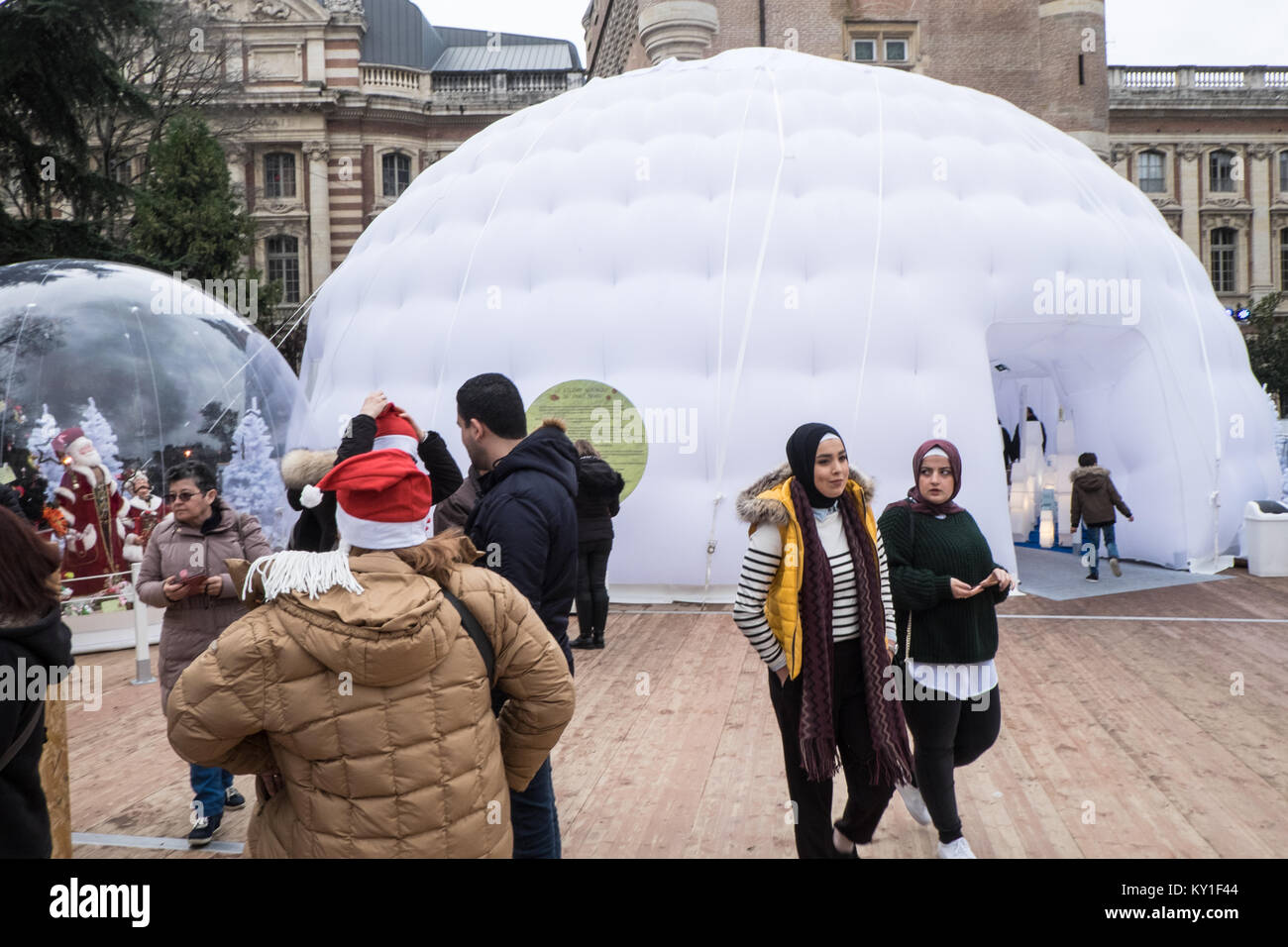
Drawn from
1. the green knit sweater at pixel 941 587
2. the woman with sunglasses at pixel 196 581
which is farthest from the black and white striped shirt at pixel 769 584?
the woman with sunglasses at pixel 196 581

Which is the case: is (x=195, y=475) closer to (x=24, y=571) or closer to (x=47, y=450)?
(x=24, y=571)

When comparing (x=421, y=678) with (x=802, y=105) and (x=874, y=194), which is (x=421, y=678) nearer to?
(x=874, y=194)

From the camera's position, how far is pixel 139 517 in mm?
8141

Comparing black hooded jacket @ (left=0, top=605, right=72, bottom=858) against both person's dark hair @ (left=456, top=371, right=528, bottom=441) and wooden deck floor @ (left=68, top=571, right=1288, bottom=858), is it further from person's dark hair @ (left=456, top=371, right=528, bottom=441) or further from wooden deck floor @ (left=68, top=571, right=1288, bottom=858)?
wooden deck floor @ (left=68, top=571, right=1288, bottom=858)

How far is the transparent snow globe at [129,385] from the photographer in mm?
7809

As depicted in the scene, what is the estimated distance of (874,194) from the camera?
10.1 m

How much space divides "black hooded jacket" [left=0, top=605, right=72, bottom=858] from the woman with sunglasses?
66.2 inches

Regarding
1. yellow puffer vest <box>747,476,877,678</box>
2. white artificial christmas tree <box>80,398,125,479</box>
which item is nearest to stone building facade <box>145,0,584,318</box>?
white artificial christmas tree <box>80,398,125,479</box>

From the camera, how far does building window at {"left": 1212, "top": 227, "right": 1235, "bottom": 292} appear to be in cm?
4131

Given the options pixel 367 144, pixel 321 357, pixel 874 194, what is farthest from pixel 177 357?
pixel 367 144

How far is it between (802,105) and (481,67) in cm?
3656

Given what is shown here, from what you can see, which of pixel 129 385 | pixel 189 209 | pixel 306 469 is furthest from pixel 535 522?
pixel 189 209

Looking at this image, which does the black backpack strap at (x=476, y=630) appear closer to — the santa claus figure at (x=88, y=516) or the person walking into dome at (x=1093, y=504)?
the santa claus figure at (x=88, y=516)

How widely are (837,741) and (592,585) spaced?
14.4 ft
